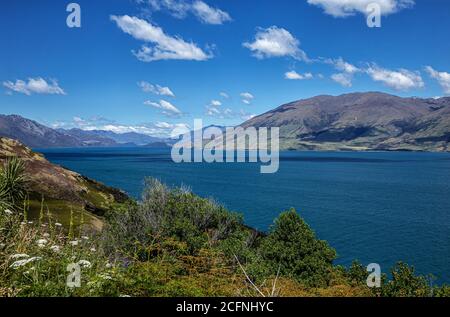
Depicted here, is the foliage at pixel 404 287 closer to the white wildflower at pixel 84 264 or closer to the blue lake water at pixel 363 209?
the white wildflower at pixel 84 264

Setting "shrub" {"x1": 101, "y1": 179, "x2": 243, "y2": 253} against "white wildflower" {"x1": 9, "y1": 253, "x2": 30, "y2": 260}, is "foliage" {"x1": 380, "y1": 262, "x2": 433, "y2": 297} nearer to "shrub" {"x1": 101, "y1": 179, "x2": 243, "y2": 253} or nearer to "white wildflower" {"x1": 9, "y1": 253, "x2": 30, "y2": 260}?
"shrub" {"x1": 101, "y1": 179, "x2": 243, "y2": 253}

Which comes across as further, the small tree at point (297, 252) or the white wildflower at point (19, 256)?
the small tree at point (297, 252)

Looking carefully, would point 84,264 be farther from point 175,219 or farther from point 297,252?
point 297,252

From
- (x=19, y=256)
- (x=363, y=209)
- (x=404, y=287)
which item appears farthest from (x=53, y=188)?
(x=363, y=209)

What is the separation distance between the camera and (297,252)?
109 feet

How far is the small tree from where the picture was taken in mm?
31531

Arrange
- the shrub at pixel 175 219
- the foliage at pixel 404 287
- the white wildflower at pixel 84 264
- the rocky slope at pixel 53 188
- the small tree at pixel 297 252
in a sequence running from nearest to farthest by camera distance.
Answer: the white wildflower at pixel 84 264, the foliage at pixel 404 287, the small tree at pixel 297 252, the shrub at pixel 175 219, the rocky slope at pixel 53 188

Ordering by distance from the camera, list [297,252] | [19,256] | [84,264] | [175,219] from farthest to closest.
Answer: [175,219] → [297,252] → [84,264] → [19,256]

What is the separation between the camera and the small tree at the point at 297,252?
3153 centimetres

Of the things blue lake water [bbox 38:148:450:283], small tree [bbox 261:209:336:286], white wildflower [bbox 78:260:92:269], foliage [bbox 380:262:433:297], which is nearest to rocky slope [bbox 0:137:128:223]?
small tree [bbox 261:209:336:286]

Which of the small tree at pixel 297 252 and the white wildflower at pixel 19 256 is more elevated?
the white wildflower at pixel 19 256

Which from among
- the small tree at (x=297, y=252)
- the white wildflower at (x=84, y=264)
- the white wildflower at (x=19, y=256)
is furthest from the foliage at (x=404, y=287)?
the white wildflower at (x=19, y=256)
